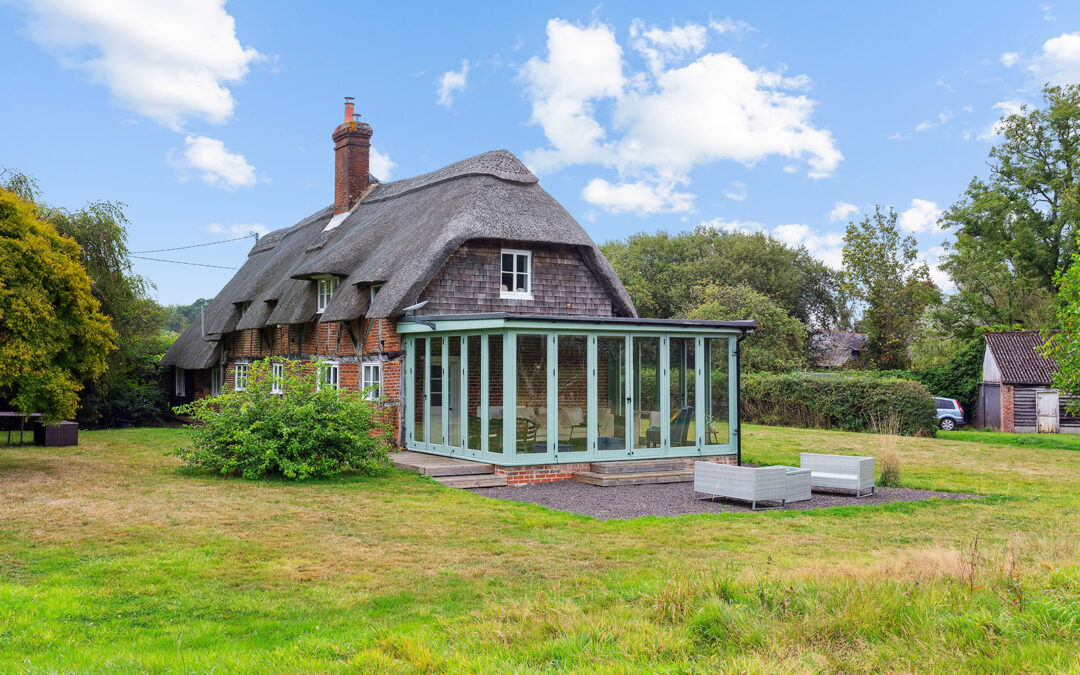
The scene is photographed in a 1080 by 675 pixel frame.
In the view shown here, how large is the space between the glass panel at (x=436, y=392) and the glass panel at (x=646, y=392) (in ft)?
11.2

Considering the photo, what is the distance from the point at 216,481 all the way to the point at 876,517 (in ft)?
30.5

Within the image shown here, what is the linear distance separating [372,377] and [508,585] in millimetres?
11266

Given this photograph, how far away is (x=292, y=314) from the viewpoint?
2039 cm

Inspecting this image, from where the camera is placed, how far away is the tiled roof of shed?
93.7ft

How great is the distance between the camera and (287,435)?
1318 centimetres

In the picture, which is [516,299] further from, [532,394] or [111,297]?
[111,297]

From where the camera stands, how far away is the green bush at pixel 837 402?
2453 cm

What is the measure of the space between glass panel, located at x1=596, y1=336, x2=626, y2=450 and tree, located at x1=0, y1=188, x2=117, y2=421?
823 centimetres

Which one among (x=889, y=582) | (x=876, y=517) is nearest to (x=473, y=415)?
(x=876, y=517)

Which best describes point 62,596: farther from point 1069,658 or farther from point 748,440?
point 748,440

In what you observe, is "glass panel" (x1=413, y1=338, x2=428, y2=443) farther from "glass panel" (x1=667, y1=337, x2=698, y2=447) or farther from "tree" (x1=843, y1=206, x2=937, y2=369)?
"tree" (x1=843, y1=206, x2=937, y2=369)

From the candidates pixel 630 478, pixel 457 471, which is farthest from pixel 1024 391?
pixel 457 471

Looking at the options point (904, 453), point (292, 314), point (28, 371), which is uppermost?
point (292, 314)

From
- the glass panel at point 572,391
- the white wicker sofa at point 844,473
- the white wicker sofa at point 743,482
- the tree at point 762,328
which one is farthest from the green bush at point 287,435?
the tree at point 762,328
